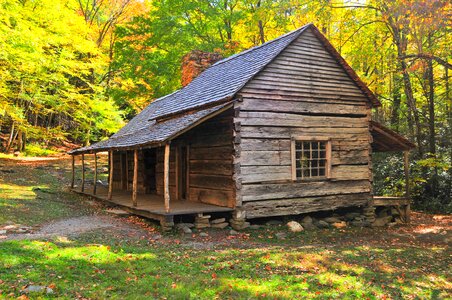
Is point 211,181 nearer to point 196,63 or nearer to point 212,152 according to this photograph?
point 212,152

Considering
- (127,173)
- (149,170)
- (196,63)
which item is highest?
(196,63)

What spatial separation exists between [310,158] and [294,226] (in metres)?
2.39

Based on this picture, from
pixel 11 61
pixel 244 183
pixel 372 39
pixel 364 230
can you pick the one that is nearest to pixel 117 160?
pixel 11 61

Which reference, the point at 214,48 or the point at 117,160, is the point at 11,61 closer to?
the point at 117,160

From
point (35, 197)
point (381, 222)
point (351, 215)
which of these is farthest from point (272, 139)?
point (35, 197)

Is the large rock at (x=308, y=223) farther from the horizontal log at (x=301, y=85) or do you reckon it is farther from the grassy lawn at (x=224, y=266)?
the horizontal log at (x=301, y=85)

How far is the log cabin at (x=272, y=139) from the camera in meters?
11.1

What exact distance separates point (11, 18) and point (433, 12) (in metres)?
15.8

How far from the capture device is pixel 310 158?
12492 mm

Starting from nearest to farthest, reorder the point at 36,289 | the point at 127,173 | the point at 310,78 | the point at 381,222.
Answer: the point at 36,289 < the point at 310,78 < the point at 381,222 < the point at 127,173

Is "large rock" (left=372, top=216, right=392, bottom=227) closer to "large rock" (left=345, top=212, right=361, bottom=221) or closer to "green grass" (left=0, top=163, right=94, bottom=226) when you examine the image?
"large rock" (left=345, top=212, right=361, bottom=221)

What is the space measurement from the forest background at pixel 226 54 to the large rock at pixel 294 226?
20.0 feet

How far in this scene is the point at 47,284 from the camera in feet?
18.2

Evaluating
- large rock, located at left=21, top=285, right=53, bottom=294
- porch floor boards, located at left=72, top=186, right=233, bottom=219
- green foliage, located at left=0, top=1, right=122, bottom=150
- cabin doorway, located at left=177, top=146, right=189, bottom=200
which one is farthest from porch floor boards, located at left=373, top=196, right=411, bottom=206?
green foliage, located at left=0, top=1, right=122, bottom=150
